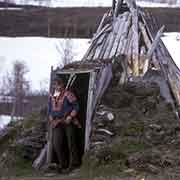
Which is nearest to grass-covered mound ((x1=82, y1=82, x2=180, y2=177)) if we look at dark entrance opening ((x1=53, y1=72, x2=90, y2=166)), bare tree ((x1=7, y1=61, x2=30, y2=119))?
dark entrance opening ((x1=53, y1=72, x2=90, y2=166))

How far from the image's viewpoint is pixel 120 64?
41.7 ft

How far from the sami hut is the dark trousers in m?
0.25

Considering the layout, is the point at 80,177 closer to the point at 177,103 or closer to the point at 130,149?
the point at 130,149

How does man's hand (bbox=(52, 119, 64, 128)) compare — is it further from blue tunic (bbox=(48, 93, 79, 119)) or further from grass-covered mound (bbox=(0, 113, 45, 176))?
grass-covered mound (bbox=(0, 113, 45, 176))

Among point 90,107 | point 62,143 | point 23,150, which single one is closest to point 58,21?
point 23,150

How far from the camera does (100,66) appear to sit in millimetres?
12172

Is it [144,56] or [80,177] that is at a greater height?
[144,56]

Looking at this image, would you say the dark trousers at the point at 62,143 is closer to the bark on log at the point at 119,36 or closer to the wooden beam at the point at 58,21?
the bark on log at the point at 119,36

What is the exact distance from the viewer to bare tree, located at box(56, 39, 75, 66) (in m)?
21.8

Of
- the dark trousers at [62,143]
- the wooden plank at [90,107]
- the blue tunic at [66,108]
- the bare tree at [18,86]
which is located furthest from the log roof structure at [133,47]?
the bare tree at [18,86]

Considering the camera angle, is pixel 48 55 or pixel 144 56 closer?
pixel 144 56

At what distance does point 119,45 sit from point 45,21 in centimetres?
1602

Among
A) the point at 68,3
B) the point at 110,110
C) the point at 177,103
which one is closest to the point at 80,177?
the point at 110,110

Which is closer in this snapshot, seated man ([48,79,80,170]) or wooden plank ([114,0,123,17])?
seated man ([48,79,80,170])
